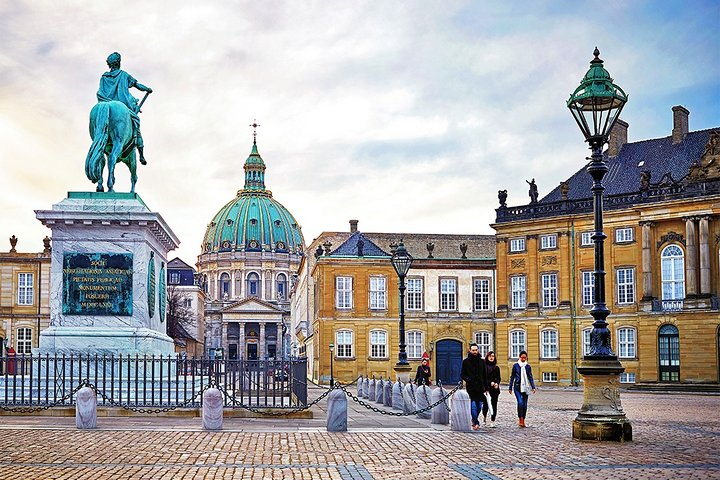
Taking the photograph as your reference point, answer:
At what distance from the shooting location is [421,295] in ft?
232

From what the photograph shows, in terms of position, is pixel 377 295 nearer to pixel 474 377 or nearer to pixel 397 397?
pixel 397 397

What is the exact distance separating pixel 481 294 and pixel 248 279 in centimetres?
12367

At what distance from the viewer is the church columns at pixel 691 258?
56500 millimetres

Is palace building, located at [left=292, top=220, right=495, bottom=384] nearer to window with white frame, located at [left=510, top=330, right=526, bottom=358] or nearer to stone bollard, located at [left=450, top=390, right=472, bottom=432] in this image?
window with white frame, located at [left=510, top=330, right=526, bottom=358]

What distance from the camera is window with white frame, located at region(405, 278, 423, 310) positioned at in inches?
2768

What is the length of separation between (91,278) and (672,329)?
4031cm

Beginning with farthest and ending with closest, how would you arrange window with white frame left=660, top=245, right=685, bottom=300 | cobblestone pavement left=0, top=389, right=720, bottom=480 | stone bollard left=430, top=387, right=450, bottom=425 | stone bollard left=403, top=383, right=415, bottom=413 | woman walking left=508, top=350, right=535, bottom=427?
window with white frame left=660, top=245, right=685, bottom=300
stone bollard left=403, top=383, right=415, bottom=413
stone bollard left=430, top=387, right=450, bottom=425
woman walking left=508, top=350, right=535, bottom=427
cobblestone pavement left=0, top=389, right=720, bottom=480

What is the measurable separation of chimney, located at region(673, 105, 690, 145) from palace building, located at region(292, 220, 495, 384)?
14738 mm

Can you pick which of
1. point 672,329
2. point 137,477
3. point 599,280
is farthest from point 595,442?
point 672,329

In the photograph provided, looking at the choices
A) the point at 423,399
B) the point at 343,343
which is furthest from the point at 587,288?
the point at 423,399

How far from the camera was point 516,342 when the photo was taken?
216 feet

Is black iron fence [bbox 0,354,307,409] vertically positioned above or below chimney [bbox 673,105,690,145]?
below

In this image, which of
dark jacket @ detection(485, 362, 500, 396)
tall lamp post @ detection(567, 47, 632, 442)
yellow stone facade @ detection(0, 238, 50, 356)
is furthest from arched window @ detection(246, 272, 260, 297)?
tall lamp post @ detection(567, 47, 632, 442)

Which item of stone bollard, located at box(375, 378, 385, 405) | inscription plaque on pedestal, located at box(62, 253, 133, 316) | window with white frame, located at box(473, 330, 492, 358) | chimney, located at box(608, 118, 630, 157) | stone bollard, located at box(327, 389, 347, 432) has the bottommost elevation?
stone bollard, located at box(375, 378, 385, 405)
